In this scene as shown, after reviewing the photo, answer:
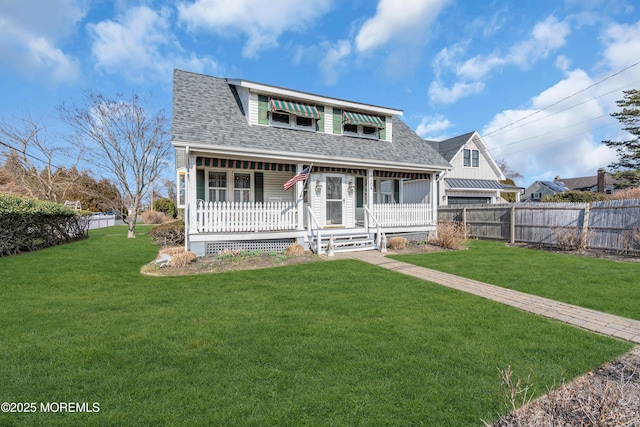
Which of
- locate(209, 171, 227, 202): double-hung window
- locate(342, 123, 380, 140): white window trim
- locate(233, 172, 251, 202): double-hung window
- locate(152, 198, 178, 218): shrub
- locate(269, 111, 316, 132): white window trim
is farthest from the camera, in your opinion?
locate(152, 198, 178, 218): shrub

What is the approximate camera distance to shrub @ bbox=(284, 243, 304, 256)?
1027 cm

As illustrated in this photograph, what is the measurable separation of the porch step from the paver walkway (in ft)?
10.5

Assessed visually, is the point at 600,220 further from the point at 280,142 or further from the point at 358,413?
the point at 358,413

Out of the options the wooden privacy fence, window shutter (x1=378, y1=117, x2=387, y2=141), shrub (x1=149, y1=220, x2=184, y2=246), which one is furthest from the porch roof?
shrub (x1=149, y1=220, x2=184, y2=246)

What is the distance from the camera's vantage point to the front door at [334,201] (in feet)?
41.3

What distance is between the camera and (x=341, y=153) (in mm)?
12242

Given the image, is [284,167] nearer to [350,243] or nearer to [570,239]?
[350,243]

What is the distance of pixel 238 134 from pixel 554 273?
1049 centimetres

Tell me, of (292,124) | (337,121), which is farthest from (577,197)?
(292,124)

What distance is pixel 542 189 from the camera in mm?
48375

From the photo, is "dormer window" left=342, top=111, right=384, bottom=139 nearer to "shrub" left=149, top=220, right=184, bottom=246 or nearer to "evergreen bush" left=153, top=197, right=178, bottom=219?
"shrub" left=149, top=220, right=184, bottom=246

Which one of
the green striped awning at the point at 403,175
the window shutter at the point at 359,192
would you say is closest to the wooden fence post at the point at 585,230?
the green striped awning at the point at 403,175

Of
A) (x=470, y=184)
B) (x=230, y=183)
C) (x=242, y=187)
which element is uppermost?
(x=470, y=184)

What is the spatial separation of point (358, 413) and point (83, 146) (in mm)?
23274
